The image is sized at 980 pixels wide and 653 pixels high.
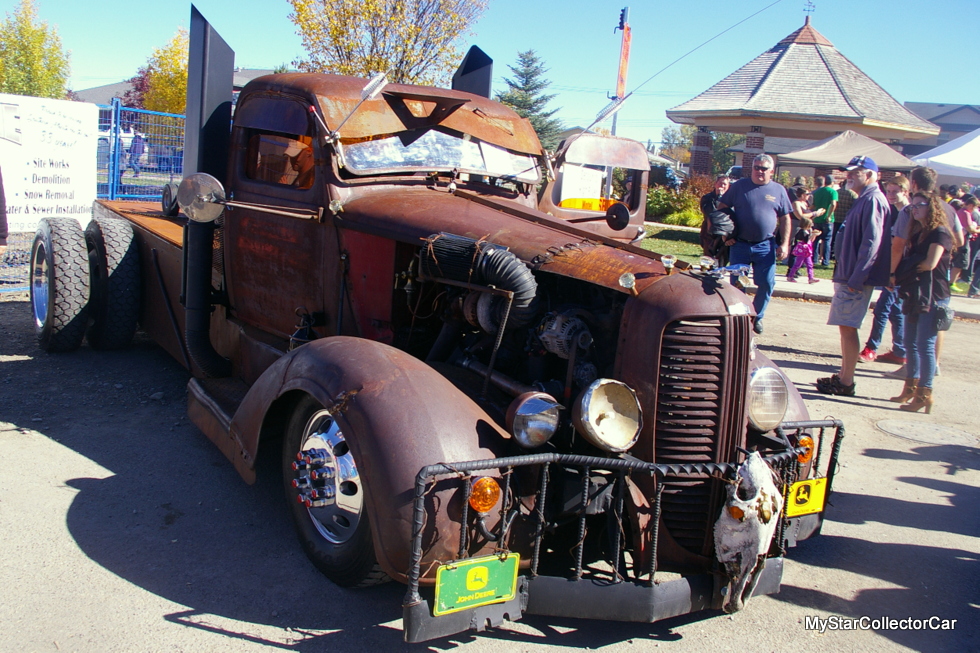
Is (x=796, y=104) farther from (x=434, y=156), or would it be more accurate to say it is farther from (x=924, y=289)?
(x=434, y=156)

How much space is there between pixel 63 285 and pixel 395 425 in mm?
4373

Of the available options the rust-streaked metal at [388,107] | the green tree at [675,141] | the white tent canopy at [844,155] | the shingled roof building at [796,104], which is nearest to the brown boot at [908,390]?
the rust-streaked metal at [388,107]

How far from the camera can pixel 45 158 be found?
29.3 ft

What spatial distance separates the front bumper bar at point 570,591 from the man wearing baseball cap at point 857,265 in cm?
439

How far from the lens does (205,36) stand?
4641 mm

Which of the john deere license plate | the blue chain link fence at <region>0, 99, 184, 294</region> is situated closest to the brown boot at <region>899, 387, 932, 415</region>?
the john deere license plate

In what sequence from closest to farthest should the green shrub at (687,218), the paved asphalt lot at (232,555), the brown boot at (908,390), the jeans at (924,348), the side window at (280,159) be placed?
the paved asphalt lot at (232,555)
the side window at (280,159)
the jeans at (924,348)
the brown boot at (908,390)
the green shrub at (687,218)

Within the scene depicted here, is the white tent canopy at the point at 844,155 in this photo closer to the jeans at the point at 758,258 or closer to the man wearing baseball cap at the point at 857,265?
the jeans at the point at 758,258

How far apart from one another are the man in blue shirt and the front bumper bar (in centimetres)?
482

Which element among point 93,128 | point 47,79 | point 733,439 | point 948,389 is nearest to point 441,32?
point 93,128

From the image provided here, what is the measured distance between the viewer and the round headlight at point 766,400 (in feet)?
10.5

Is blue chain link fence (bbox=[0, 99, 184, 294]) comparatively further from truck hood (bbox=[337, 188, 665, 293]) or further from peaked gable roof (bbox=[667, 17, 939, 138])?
peaked gable roof (bbox=[667, 17, 939, 138])

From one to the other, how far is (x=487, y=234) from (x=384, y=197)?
2.88ft

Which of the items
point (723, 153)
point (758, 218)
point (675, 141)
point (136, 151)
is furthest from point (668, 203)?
point (675, 141)
